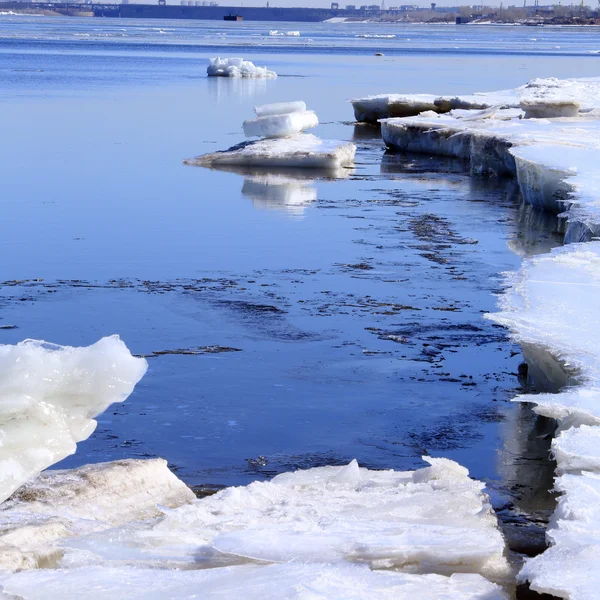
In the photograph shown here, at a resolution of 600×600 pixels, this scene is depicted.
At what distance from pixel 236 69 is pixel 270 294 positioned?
3032 centimetres

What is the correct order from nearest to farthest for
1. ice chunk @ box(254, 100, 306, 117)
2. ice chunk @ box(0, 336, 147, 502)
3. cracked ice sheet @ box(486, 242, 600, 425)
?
ice chunk @ box(0, 336, 147, 502) < cracked ice sheet @ box(486, 242, 600, 425) < ice chunk @ box(254, 100, 306, 117)

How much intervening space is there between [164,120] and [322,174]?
823 centimetres

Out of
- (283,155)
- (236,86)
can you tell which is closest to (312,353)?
(283,155)

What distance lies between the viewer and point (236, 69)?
3772 cm

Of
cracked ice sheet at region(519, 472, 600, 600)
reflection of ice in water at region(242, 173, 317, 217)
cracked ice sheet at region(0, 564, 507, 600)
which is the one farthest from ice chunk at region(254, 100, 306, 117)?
cracked ice sheet at region(0, 564, 507, 600)

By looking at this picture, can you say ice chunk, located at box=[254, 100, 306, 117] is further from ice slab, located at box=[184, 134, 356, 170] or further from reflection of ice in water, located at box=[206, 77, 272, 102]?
reflection of ice in water, located at box=[206, 77, 272, 102]

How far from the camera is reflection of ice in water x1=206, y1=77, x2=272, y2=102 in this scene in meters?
31.3

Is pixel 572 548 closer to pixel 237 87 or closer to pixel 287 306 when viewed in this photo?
pixel 287 306

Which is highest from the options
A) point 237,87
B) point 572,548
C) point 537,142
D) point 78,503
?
point 537,142

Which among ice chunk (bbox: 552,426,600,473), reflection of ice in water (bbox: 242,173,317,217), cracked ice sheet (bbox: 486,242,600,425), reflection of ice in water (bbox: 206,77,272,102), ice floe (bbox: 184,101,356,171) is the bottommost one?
reflection of ice in water (bbox: 206,77,272,102)

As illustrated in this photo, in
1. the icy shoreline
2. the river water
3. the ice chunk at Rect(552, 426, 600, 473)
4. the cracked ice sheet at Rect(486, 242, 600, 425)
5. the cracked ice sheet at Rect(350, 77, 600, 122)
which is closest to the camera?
the icy shoreline

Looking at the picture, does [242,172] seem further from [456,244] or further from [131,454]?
[131,454]

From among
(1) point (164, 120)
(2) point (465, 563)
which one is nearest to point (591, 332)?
(2) point (465, 563)

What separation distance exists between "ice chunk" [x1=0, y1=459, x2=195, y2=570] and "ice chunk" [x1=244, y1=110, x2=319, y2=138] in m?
12.2
